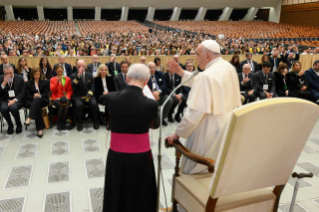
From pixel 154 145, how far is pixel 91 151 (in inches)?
40.9

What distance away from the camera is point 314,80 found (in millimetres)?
6375

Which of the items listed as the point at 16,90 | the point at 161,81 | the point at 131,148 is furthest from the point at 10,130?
the point at 131,148

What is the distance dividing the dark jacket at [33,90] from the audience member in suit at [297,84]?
565 centimetres

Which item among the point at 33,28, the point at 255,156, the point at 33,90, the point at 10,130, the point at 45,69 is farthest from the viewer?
the point at 33,28

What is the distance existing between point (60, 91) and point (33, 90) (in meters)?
0.50

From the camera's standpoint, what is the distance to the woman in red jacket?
5.05m

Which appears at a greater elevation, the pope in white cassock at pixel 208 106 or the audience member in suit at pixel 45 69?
the pope in white cassock at pixel 208 106

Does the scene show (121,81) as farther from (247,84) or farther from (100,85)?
(247,84)

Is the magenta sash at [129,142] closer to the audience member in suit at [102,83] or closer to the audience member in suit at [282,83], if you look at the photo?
the audience member in suit at [102,83]

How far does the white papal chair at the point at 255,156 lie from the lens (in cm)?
158

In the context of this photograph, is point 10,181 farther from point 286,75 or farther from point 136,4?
point 136,4

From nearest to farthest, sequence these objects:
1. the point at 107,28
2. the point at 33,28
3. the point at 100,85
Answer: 1. the point at 100,85
2. the point at 33,28
3. the point at 107,28

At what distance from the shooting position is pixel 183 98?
18.6 ft

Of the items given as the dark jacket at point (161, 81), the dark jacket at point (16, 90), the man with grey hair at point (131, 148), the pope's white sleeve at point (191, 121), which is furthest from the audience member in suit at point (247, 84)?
the dark jacket at point (16, 90)
